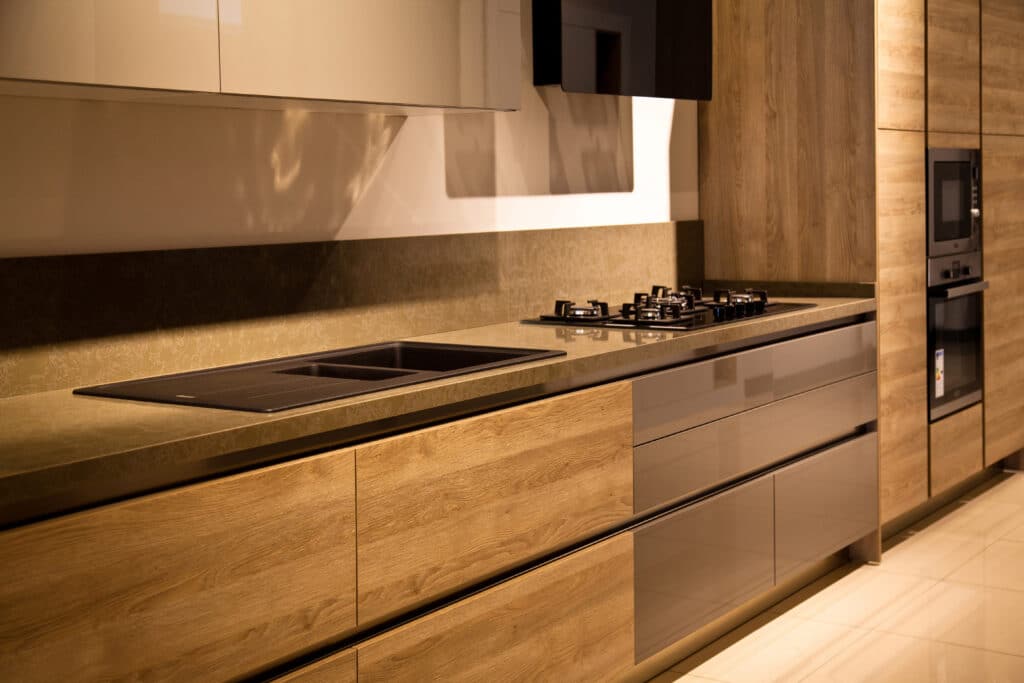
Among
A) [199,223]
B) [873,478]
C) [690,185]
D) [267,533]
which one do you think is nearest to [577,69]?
[690,185]

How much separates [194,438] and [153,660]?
32 centimetres

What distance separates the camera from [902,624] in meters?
3.54

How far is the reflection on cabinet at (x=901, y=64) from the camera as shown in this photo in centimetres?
402

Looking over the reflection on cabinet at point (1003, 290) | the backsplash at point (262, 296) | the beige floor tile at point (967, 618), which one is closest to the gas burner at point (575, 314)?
the backsplash at point (262, 296)

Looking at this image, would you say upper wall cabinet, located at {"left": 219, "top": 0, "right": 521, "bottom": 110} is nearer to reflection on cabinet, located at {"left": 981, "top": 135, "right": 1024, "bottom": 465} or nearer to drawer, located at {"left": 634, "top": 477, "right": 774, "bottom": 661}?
drawer, located at {"left": 634, "top": 477, "right": 774, "bottom": 661}

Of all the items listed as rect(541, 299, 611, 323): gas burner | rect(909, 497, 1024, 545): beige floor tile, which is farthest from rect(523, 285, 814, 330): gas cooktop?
rect(909, 497, 1024, 545): beige floor tile

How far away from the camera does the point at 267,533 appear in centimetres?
195

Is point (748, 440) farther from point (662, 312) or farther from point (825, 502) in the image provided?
point (825, 502)

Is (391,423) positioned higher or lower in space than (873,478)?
higher

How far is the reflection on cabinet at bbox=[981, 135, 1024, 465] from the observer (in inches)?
190

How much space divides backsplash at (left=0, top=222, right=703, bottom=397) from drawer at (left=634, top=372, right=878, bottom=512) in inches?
26.9

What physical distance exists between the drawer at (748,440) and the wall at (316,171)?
0.84 m

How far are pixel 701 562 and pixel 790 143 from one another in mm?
1613

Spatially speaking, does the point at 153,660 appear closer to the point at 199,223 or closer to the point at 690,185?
the point at 199,223
